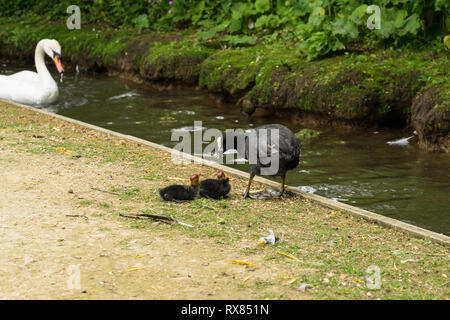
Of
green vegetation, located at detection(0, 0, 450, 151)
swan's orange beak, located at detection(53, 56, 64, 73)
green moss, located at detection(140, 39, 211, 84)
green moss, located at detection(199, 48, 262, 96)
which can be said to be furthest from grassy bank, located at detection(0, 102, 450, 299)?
green moss, located at detection(140, 39, 211, 84)

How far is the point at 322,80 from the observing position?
10711 mm

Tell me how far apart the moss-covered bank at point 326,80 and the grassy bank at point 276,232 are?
12.2ft

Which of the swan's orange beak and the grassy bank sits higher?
the swan's orange beak

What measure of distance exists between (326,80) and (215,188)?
16.8 feet

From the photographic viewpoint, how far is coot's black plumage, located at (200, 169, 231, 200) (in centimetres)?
616

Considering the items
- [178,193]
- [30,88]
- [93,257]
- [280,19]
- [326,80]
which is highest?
[280,19]

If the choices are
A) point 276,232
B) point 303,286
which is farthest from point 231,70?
point 303,286

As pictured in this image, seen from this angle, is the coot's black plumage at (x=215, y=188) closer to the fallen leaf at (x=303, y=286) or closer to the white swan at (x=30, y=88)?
the fallen leaf at (x=303, y=286)

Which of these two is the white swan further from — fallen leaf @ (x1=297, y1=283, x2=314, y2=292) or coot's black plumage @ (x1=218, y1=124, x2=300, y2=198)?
fallen leaf @ (x1=297, y1=283, x2=314, y2=292)

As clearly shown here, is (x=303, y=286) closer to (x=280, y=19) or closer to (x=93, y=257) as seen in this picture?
(x=93, y=257)

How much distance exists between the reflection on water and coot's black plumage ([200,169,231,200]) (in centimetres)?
171

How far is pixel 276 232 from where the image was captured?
17.7 ft

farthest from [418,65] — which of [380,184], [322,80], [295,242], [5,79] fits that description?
[5,79]

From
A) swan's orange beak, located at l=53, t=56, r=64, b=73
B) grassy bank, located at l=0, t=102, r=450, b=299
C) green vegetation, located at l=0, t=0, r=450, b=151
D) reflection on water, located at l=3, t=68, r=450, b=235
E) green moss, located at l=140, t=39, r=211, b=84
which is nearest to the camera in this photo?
grassy bank, located at l=0, t=102, r=450, b=299
